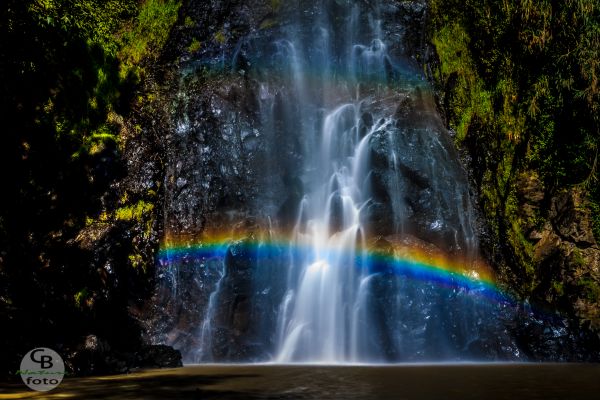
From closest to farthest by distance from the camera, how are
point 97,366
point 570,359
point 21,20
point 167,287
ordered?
point 97,366 → point 21,20 → point 570,359 → point 167,287

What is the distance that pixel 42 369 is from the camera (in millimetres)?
9133

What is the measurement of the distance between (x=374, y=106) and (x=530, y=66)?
497 cm

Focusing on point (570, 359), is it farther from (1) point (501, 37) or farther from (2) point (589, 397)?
(1) point (501, 37)

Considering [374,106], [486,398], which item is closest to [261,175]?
[374,106]

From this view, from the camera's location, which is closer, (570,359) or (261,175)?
(570,359)

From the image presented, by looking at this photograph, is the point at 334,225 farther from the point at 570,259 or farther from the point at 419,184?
the point at 570,259

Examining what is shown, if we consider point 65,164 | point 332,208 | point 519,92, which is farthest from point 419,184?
point 65,164

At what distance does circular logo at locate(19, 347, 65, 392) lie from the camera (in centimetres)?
795

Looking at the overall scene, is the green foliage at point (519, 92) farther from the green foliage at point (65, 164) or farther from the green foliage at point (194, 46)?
the green foliage at point (65, 164)

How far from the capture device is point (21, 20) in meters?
12.4

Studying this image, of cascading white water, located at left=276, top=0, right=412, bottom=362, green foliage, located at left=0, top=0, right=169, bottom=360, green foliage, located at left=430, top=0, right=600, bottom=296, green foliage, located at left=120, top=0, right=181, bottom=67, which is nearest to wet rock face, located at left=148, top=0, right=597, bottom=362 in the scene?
cascading white water, located at left=276, top=0, right=412, bottom=362

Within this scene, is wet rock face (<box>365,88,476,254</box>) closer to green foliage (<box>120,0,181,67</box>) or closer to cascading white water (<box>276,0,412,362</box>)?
cascading white water (<box>276,0,412,362</box>)

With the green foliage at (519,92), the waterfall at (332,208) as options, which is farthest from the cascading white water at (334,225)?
the green foliage at (519,92)

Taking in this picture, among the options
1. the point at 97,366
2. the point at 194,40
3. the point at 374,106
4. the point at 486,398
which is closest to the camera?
the point at 486,398
